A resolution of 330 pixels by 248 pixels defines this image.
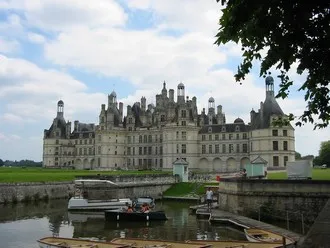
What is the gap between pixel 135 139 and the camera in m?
91.8

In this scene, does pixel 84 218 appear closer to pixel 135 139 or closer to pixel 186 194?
pixel 186 194

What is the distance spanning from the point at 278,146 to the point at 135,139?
110 feet

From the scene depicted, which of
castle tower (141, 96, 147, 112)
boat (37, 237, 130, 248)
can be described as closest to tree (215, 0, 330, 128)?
boat (37, 237, 130, 248)

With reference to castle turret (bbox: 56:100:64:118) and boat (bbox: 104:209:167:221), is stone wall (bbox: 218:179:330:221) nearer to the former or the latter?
boat (bbox: 104:209:167:221)

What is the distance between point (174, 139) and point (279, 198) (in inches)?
2182

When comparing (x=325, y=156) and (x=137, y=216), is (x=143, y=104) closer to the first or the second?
(x=325, y=156)

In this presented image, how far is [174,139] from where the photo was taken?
268ft

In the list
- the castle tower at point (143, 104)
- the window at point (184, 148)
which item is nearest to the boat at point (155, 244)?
the window at point (184, 148)

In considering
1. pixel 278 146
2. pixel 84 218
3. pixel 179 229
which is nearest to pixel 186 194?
pixel 84 218

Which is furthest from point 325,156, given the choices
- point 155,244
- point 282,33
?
point 282,33

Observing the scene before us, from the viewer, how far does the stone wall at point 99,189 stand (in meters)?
37.3

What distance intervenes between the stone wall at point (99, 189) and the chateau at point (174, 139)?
2639 centimetres

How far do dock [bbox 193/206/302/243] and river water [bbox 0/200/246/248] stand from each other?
1.91 feet

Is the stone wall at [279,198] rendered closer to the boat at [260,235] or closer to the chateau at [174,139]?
the boat at [260,235]
